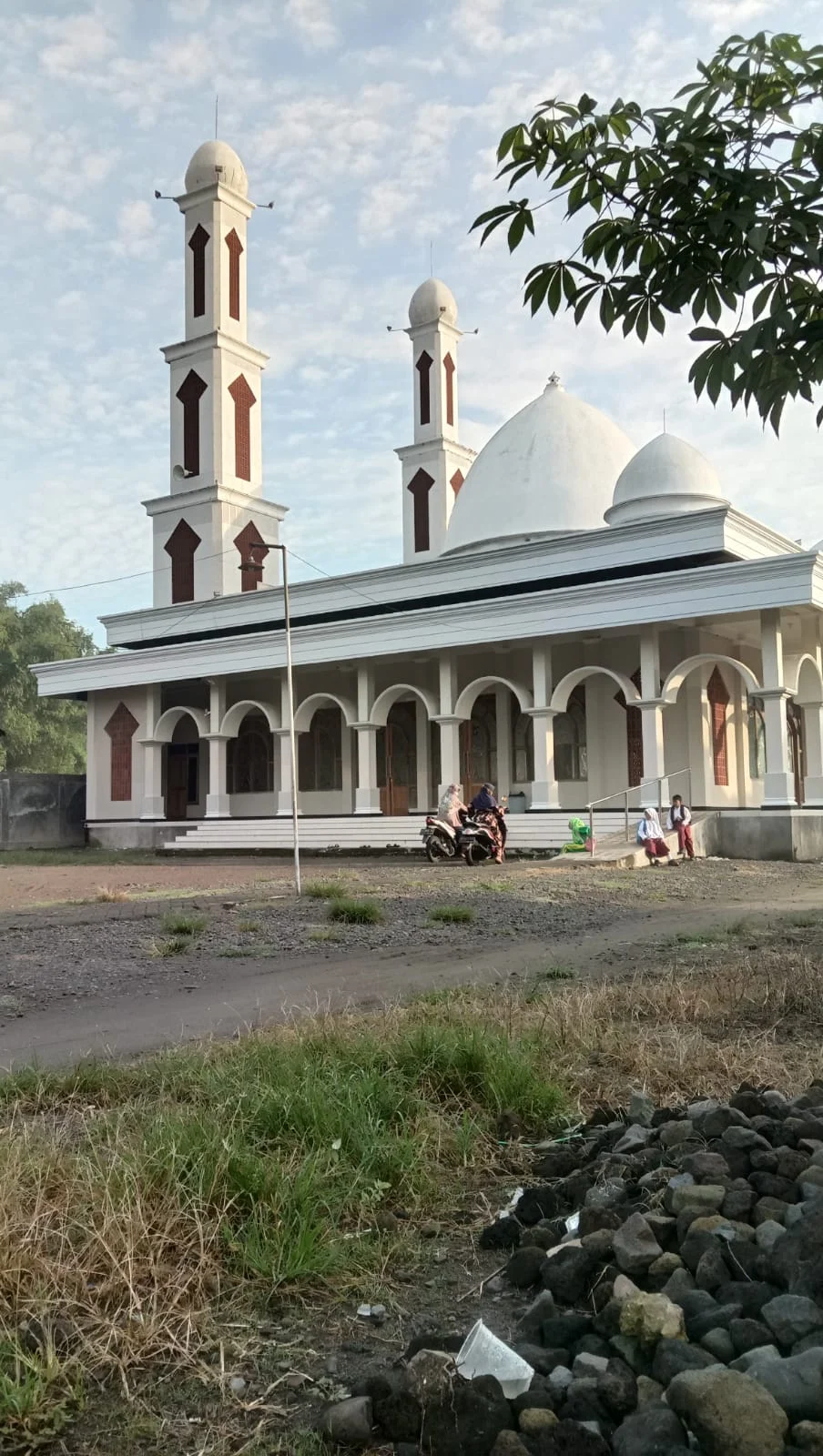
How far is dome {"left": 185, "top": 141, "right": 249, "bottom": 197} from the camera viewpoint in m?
34.9

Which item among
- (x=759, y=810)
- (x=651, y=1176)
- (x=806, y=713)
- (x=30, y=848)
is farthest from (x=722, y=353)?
(x=30, y=848)

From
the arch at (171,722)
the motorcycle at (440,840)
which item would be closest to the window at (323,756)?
the arch at (171,722)

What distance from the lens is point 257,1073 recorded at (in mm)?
3893

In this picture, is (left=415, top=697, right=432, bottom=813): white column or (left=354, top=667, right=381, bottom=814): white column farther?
(left=415, top=697, right=432, bottom=813): white column

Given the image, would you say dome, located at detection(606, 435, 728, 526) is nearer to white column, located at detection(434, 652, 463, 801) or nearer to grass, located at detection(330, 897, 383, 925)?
white column, located at detection(434, 652, 463, 801)

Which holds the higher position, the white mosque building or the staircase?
the white mosque building

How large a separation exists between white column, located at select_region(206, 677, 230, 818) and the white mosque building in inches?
3.0

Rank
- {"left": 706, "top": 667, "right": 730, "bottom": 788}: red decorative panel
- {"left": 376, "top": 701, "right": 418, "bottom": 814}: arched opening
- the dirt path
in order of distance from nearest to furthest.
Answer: the dirt path < {"left": 706, "top": 667, "right": 730, "bottom": 788}: red decorative panel < {"left": 376, "top": 701, "right": 418, "bottom": 814}: arched opening

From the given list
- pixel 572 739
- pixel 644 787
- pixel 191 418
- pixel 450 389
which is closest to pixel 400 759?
pixel 572 739

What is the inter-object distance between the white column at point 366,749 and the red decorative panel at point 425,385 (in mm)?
12880

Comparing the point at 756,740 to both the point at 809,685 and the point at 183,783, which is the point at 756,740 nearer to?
the point at 809,685

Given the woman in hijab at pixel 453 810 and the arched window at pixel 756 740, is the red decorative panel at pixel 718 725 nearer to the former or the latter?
the arched window at pixel 756 740

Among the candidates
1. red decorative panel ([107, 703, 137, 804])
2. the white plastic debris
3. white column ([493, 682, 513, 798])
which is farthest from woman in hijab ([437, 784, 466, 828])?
the white plastic debris

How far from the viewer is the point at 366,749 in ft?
94.7
